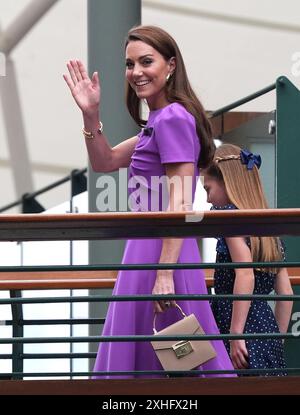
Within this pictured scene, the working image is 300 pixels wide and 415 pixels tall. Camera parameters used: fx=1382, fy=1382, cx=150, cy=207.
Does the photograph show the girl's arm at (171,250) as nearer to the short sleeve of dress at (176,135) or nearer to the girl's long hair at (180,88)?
the short sleeve of dress at (176,135)

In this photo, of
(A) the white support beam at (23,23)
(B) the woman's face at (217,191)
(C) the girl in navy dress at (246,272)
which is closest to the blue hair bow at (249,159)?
(C) the girl in navy dress at (246,272)

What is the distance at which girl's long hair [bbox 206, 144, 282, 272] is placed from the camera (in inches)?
208

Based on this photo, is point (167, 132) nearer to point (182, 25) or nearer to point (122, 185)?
point (122, 185)

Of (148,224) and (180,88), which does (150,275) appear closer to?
(148,224)

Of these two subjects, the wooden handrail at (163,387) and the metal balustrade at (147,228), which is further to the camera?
the wooden handrail at (163,387)

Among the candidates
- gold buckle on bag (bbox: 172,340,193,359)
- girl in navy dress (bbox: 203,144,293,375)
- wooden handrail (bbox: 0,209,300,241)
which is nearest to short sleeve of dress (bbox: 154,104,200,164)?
wooden handrail (bbox: 0,209,300,241)

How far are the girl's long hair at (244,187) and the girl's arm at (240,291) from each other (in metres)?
0.10

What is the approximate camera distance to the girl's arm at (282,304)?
5.35m

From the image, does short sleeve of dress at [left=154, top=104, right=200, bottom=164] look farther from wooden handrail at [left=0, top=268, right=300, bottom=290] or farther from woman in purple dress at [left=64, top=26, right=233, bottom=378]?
wooden handrail at [left=0, top=268, right=300, bottom=290]

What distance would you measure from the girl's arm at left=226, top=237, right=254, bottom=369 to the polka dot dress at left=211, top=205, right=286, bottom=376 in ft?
0.18

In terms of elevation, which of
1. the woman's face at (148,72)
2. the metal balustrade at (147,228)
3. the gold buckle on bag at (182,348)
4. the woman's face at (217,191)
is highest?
the woman's face at (148,72)

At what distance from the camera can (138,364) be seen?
14.8ft

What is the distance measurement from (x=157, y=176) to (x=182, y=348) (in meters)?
0.58

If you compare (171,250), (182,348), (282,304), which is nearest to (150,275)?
(171,250)
